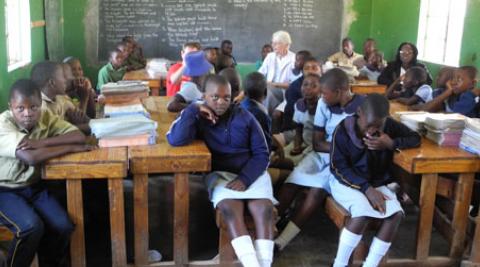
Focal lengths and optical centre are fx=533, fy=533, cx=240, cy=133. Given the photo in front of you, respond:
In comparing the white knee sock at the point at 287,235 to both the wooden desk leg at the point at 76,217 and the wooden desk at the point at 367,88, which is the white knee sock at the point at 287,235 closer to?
the wooden desk leg at the point at 76,217

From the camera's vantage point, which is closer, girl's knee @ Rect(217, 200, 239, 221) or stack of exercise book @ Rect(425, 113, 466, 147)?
girl's knee @ Rect(217, 200, 239, 221)

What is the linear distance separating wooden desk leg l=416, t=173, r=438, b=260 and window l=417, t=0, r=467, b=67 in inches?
132

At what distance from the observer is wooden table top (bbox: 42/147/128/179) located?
7.92ft

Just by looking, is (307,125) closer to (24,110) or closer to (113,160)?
(113,160)

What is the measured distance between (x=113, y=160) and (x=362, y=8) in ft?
20.4

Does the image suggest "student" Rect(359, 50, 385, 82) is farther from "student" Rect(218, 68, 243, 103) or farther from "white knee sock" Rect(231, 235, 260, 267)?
"white knee sock" Rect(231, 235, 260, 267)

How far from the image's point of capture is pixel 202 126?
9.23ft

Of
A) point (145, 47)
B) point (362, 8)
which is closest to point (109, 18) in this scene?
point (145, 47)

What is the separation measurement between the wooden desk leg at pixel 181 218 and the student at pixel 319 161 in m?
0.57

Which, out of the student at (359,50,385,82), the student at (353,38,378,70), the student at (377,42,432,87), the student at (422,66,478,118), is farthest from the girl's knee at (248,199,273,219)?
the student at (353,38,378,70)

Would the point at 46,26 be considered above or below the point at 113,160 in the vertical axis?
above

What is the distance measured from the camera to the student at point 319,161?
3021mm

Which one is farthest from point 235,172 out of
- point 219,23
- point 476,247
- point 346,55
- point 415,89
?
point 219,23

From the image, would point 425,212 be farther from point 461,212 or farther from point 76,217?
point 76,217
